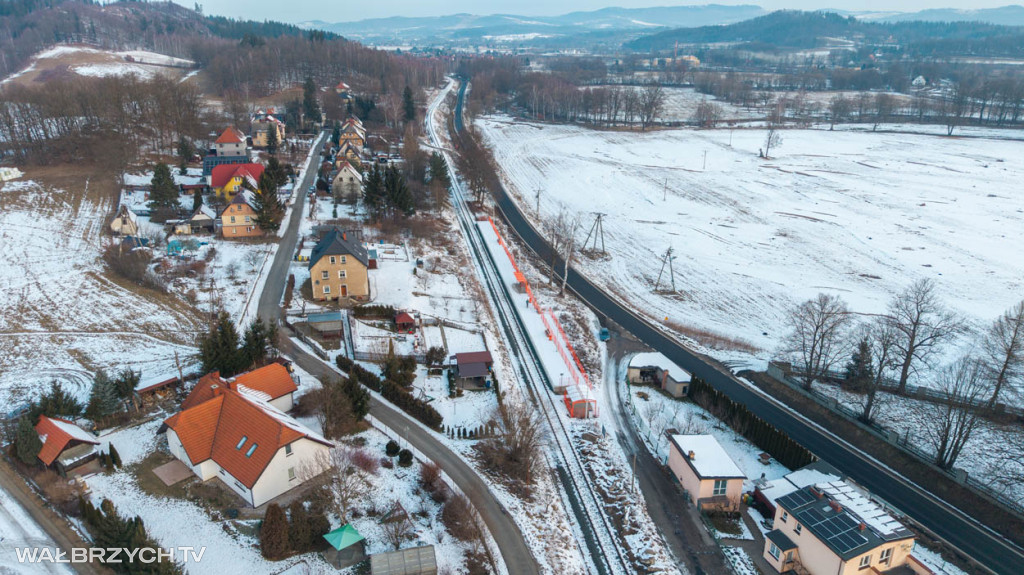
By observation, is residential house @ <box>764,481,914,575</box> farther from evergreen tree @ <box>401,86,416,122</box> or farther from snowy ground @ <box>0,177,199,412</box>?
evergreen tree @ <box>401,86,416,122</box>

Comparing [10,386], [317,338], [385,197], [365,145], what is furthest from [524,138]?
[10,386]

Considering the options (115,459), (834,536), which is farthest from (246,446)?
(834,536)

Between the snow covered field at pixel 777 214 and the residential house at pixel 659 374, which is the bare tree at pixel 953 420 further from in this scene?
the residential house at pixel 659 374

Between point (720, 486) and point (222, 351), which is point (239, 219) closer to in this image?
point (222, 351)

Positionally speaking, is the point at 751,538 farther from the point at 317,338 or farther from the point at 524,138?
the point at 524,138

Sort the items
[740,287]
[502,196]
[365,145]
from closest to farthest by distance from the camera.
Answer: [740,287] < [502,196] < [365,145]

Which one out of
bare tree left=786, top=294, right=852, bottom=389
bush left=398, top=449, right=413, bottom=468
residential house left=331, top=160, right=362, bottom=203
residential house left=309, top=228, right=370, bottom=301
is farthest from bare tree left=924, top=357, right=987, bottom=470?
residential house left=331, top=160, right=362, bottom=203

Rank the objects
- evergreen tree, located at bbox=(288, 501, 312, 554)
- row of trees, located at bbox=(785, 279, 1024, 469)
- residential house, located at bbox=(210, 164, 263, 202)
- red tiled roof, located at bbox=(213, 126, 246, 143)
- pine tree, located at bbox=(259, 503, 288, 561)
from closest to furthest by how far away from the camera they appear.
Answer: pine tree, located at bbox=(259, 503, 288, 561), evergreen tree, located at bbox=(288, 501, 312, 554), row of trees, located at bbox=(785, 279, 1024, 469), residential house, located at bbox=(210, 164, 263, 202), red tiled roof, located at bbox=(213, 126, 246, 143)
